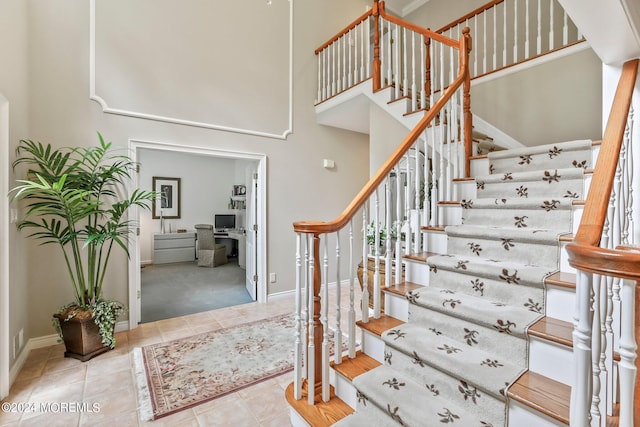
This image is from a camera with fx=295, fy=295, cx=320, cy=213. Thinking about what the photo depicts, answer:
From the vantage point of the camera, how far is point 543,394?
3.82ft

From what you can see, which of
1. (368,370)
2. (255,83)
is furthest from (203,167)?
(368,370)

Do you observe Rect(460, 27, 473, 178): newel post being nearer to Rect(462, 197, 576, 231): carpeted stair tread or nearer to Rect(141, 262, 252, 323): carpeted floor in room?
Rect(462, 197, 576, 231): carpeted stair tread

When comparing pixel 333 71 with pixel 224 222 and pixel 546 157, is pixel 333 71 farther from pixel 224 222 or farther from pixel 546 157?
pixel 224 222

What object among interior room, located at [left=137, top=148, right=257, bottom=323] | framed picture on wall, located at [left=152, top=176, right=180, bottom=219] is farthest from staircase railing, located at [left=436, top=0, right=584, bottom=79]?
framed picture on wall, located at [left=152, top=176, right=180, bottom=219]

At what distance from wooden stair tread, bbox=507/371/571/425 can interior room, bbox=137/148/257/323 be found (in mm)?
3265

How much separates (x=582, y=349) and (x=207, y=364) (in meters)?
2.44

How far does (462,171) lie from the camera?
104 inches

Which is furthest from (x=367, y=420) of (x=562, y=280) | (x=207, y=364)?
(x=207, y=364)

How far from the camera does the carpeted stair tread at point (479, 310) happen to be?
55.9 inches

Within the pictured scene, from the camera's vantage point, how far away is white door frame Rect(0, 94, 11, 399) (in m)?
1.93

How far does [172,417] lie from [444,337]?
5.57 ft

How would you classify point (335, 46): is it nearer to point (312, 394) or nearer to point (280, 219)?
point (280, 219)

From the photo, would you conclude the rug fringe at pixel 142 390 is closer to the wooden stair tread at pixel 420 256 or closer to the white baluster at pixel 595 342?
the wooden stair tread at pixel 420 256

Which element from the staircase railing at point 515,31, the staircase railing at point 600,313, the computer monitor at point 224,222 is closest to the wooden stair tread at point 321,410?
the staircase railing at point 600,313
